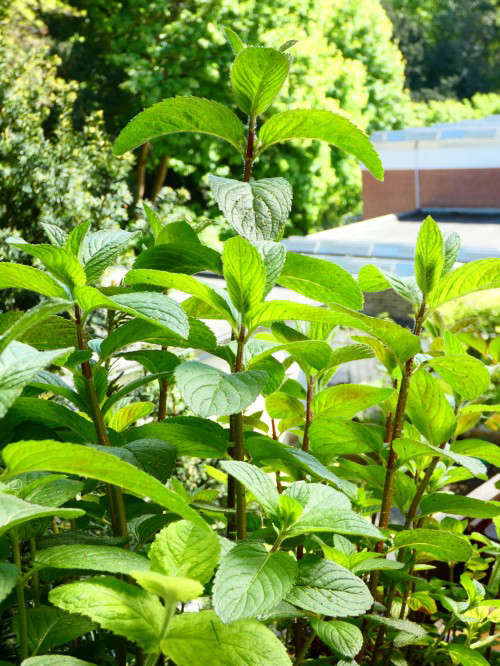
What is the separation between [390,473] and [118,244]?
332mm

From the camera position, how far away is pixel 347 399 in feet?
2.48

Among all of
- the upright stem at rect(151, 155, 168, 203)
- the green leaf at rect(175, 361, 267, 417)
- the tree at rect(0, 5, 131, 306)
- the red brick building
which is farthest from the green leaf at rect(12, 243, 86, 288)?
the upright stem at rect(151, 155, 168, 203)

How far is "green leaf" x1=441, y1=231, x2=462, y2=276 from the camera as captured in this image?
77 centimetres

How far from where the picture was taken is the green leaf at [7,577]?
0.43 m

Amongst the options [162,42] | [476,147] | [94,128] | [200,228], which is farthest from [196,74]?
[200,228]

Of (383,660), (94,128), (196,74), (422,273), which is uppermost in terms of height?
(196,74)

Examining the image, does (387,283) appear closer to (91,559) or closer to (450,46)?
(91,559)

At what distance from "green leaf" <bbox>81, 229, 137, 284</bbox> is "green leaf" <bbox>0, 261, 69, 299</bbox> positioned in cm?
6

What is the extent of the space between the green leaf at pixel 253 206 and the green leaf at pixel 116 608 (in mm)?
292

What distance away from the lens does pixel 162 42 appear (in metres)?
14.8

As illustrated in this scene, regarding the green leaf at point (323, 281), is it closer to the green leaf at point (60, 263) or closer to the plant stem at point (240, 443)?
the plant stem at point (240, 443)

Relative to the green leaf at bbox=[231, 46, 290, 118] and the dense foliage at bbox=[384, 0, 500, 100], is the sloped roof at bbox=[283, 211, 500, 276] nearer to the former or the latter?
the green leaf at bbox=[231, 46, 290, 118]

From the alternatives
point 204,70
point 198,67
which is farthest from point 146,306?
point 198,67

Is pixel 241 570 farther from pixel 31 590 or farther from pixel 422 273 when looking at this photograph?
pixel 422 273
